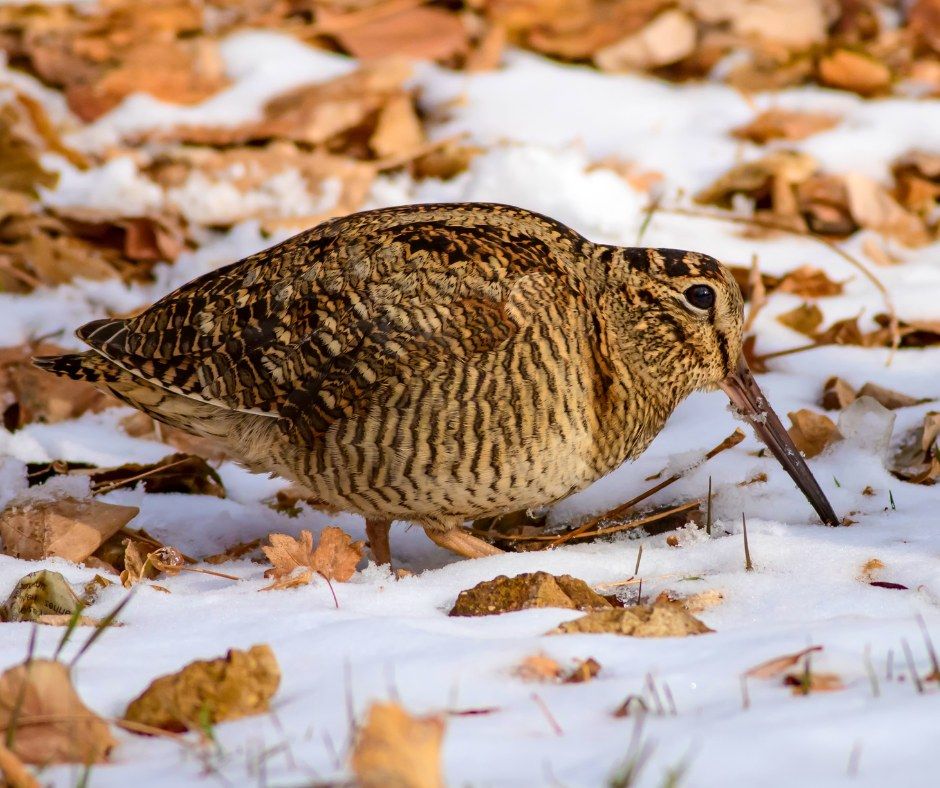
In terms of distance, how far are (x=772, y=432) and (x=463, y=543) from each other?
959 millimetres

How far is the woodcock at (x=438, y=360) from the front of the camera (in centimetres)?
349

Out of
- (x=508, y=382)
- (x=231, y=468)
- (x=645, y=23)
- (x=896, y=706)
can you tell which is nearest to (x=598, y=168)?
(x=645, y=23)

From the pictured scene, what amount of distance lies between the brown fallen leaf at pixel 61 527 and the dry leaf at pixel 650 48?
4132 millimetres

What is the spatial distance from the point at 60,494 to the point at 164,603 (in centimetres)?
100

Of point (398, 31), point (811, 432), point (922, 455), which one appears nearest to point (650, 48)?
point (398, 31)

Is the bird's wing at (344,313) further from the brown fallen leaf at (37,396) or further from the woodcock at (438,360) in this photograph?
the brown fallen leaf at (37,396)

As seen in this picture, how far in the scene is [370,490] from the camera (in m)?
3.58

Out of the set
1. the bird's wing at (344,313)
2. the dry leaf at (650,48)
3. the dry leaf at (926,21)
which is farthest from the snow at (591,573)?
the dry leaf at (926,21)

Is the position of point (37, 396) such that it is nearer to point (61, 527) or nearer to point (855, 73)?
point (61, 527)

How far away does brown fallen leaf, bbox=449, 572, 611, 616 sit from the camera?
9.94 feet

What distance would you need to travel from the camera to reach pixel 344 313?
3566mm

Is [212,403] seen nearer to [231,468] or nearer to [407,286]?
[407,286]

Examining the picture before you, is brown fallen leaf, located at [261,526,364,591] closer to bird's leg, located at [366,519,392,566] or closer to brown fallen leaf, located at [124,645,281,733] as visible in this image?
bird's leg, located at [366,519,392,566]

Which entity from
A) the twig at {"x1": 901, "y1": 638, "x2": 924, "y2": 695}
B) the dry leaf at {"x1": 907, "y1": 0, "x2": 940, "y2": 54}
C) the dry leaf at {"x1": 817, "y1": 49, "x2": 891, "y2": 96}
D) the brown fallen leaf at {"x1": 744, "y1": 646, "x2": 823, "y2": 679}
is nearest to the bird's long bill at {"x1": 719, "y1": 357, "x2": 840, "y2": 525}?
the twig at {"x1": 901, "y1": 638, "x2": 924, "y2": 695}
